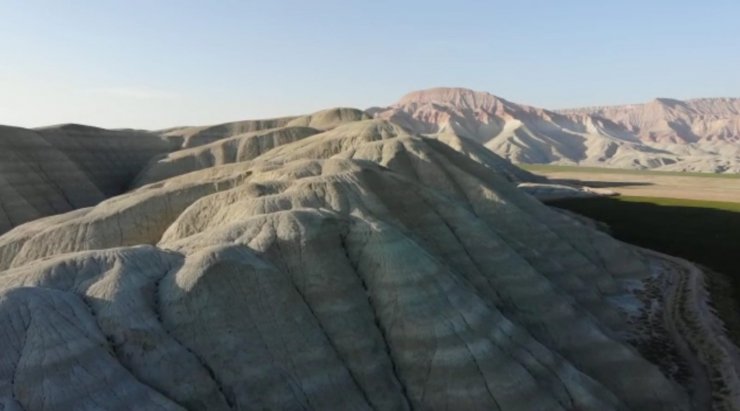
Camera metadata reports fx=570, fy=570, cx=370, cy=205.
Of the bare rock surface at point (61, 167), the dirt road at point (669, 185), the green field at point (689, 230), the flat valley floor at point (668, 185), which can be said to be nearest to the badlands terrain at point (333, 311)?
the green field at point (689, 230)

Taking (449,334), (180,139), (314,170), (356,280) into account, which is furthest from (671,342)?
(180,139)

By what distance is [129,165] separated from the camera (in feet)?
249

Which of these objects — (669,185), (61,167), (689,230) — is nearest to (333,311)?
(61,167)

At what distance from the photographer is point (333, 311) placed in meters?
21.6

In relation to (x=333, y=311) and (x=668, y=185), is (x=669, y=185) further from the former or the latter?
(x=333, y=311)

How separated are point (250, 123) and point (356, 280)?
88970 mm

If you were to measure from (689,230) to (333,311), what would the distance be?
195 ft

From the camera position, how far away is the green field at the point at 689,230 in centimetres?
4306

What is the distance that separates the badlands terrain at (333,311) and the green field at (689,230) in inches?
124

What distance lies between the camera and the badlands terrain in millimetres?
17000

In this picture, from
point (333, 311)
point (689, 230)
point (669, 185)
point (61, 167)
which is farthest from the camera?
point (669, 185)

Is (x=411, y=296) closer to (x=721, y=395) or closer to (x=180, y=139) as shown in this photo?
(x=721, y=395)

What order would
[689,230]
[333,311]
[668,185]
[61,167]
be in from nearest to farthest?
[333,311] < [61,167] < [689,230] < [668,185]

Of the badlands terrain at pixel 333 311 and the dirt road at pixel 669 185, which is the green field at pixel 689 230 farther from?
the dirt road at pixel 669 185
